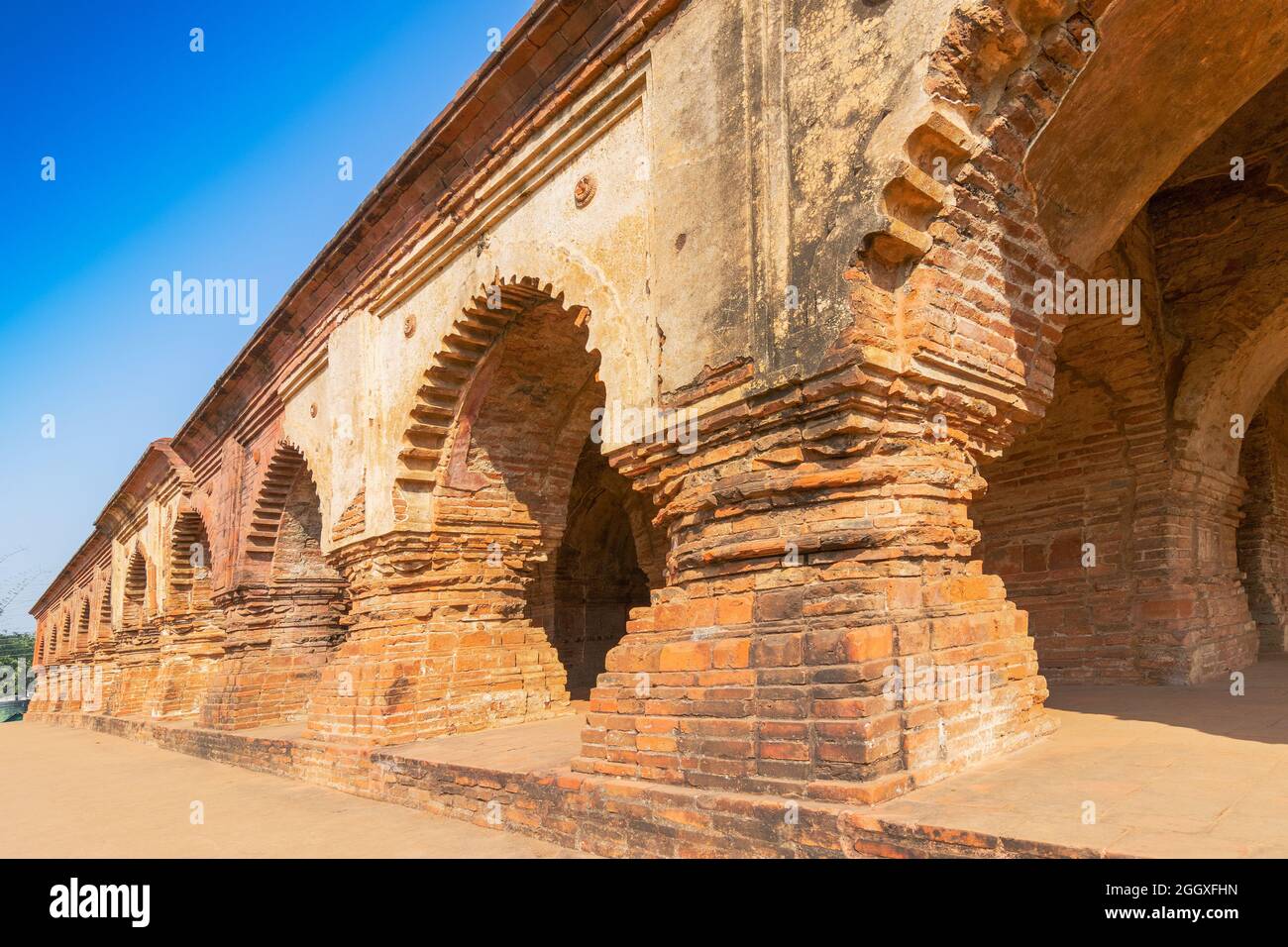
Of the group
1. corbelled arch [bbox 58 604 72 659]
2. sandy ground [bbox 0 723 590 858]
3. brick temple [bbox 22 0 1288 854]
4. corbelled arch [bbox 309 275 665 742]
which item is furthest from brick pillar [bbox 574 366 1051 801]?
corbelled arch [bbox 58 604 72 659]

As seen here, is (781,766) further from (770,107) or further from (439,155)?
(439,155)

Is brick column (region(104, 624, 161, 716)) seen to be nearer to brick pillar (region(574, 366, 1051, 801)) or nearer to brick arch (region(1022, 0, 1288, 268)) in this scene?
brick pillar (region(574, 366, 1051, 801))

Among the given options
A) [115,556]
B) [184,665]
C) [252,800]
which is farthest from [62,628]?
[252,800]

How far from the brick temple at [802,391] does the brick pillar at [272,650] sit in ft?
0.76

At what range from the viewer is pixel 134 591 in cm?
2042

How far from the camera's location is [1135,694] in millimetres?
6016

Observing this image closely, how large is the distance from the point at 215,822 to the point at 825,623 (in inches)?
186

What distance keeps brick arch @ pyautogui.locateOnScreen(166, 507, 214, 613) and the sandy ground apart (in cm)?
572

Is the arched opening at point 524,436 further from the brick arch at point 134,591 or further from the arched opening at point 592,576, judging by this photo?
the brick arch at point 134,591

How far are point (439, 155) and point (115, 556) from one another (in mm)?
18806

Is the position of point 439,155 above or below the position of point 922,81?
above

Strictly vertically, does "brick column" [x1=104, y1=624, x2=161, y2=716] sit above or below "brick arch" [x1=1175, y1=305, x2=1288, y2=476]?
below

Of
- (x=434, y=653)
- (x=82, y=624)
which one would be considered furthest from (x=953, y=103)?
(x=82, y=624)

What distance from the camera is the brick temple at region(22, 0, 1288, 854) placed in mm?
3816
